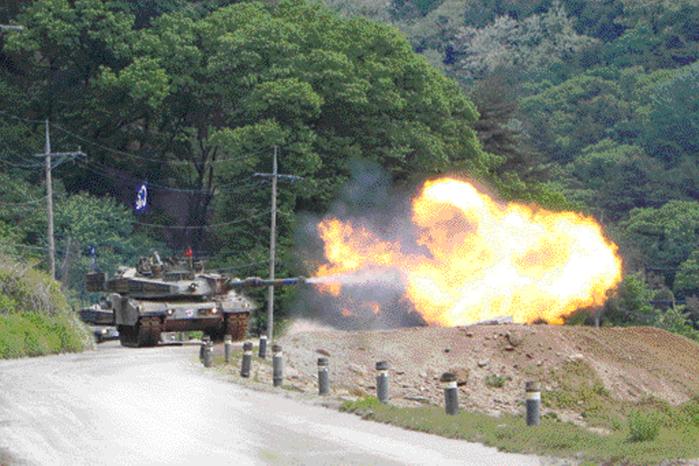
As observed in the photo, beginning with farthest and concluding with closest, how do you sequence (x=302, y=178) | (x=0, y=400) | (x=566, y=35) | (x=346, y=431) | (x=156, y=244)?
1. (x=566, y=35)
2. (x=156, y=244)
3. (x=302, y=178)
4. (x=0, y=400)
5. (x=346, y=431)

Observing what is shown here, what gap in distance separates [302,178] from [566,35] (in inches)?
4104

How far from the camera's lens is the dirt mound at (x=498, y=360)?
150ft

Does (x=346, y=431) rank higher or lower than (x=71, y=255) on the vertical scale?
lower

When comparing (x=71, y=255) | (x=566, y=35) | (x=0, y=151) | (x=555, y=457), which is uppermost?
(x=566, y=35)

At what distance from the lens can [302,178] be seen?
8238cm

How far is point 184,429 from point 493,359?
2267cm

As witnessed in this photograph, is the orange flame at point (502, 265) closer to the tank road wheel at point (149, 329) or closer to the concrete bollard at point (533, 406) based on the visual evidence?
the tank road wheel at point (149, 329)

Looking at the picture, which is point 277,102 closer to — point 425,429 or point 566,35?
point 425,429

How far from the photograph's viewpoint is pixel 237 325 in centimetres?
5938

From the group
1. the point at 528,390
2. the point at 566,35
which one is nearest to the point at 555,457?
the point at 528,390

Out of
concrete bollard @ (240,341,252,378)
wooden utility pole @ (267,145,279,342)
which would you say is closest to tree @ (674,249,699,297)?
wooden utility pole @ (267,145,279,342)

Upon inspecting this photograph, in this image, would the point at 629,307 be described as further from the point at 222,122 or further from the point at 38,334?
the point at 38,334

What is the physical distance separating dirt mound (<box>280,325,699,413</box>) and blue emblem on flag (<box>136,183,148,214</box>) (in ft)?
113

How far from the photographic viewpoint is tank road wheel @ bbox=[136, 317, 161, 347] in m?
57.1
